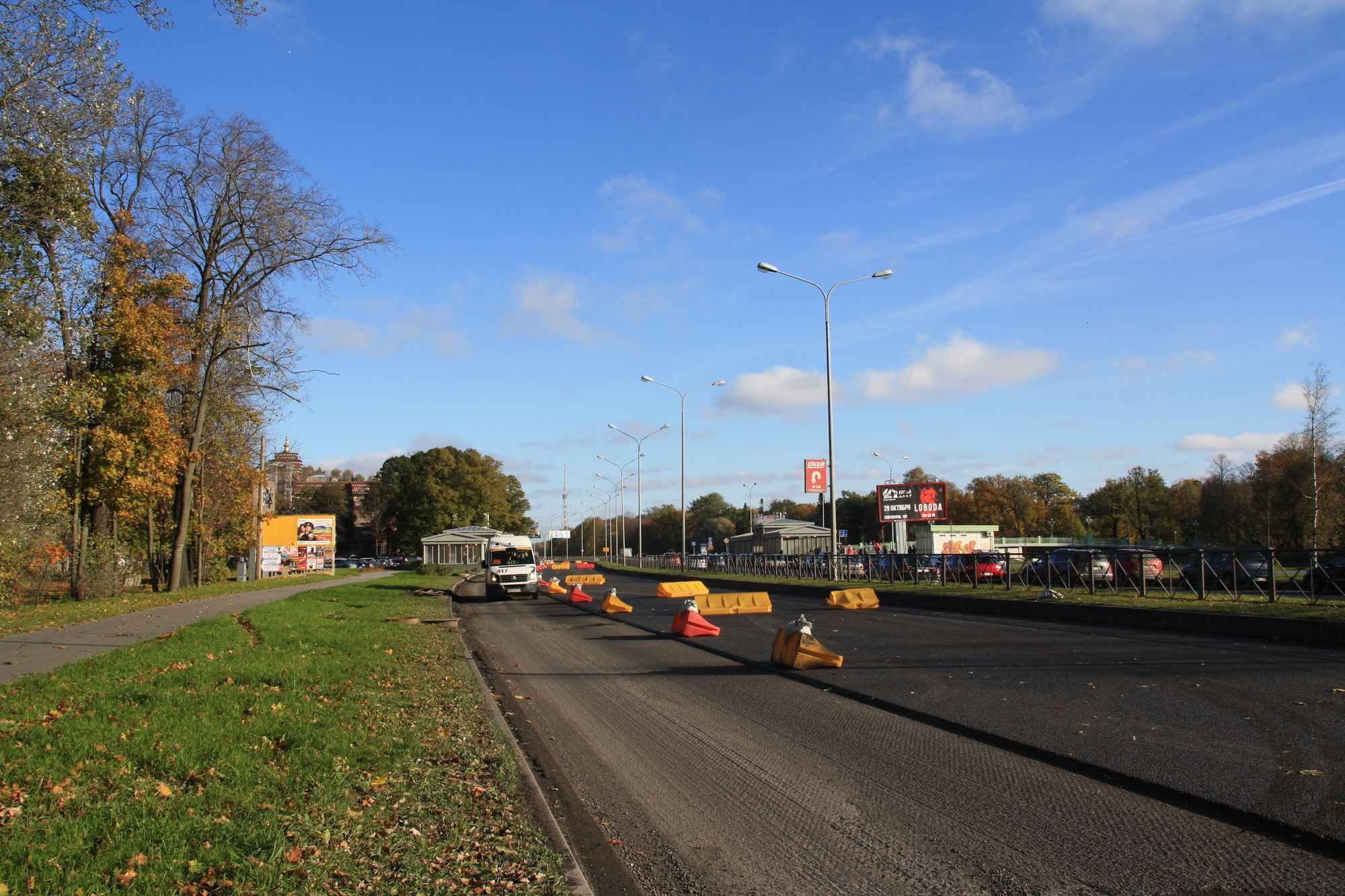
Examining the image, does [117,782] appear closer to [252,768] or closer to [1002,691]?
[252,768]

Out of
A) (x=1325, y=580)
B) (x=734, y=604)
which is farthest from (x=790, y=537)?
(x=1325, y=580)

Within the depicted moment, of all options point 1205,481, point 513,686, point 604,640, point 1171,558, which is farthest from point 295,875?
point 1205,481

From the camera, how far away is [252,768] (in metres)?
5.62

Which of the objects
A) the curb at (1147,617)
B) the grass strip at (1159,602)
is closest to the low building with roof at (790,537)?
the grass strip at (1159,602)

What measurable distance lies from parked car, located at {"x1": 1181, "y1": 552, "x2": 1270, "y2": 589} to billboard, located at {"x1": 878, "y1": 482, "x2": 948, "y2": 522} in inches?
847

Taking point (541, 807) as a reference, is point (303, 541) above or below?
above

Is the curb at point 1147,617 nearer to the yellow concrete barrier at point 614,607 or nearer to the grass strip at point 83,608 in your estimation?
the yellow concrete barrier at point 614,607

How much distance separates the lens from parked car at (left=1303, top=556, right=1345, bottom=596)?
1691 centimetres

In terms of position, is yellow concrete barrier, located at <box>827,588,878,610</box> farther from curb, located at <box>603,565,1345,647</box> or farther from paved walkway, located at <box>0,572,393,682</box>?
paved walkway, located at <box>0,572,393,682</box>

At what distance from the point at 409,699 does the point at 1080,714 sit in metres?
6.87

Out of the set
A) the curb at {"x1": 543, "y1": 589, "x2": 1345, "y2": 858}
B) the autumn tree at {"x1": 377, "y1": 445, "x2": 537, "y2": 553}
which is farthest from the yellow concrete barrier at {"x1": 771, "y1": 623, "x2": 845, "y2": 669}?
the autumn tree at {"x1": 377, "y1": 445, "x2": 537, "y2": 553}

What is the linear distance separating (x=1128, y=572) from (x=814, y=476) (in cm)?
2037

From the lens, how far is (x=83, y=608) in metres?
20.0

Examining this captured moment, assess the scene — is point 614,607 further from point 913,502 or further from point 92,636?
point 913,502
